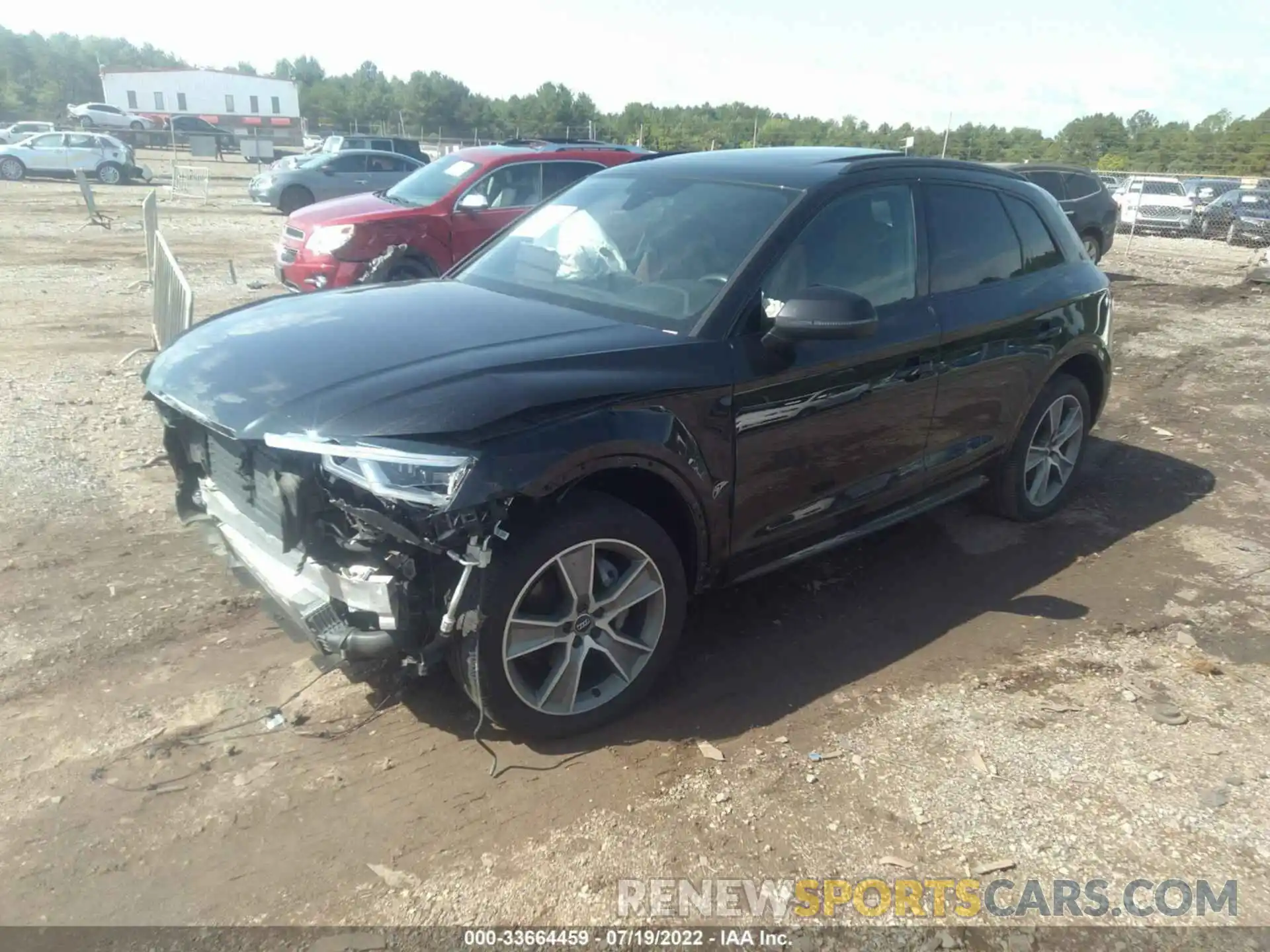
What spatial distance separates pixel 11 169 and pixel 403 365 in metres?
32.5

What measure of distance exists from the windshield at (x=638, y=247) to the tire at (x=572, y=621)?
85 cm

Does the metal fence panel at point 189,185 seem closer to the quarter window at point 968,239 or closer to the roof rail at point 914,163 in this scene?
the roof rail at point 914,163

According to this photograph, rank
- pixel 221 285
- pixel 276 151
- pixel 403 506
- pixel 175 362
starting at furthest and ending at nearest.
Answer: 1. pixel 276 151
2. pixel 221 285
3. pixel 175 362
4. pixel 403 506

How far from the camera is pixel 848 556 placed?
485 centimetres

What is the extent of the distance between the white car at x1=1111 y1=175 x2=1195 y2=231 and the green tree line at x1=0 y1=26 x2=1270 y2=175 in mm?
5457

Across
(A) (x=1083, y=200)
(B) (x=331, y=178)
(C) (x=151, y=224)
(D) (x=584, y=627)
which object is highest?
(A) (x=1083, y=200)

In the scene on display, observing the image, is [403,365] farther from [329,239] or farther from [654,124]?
[654,124]

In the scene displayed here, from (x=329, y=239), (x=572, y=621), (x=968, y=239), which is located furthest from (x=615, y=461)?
(x=329, y=239)

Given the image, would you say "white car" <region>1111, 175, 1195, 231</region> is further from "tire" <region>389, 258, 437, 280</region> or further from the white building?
the white building

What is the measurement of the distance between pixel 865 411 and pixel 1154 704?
1621 mm

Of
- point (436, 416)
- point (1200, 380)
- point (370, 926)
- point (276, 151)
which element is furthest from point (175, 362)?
point (276, 151)

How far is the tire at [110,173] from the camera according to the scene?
28.5 meters

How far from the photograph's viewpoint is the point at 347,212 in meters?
9.29

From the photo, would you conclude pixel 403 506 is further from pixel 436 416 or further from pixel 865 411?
pixel 865 411
